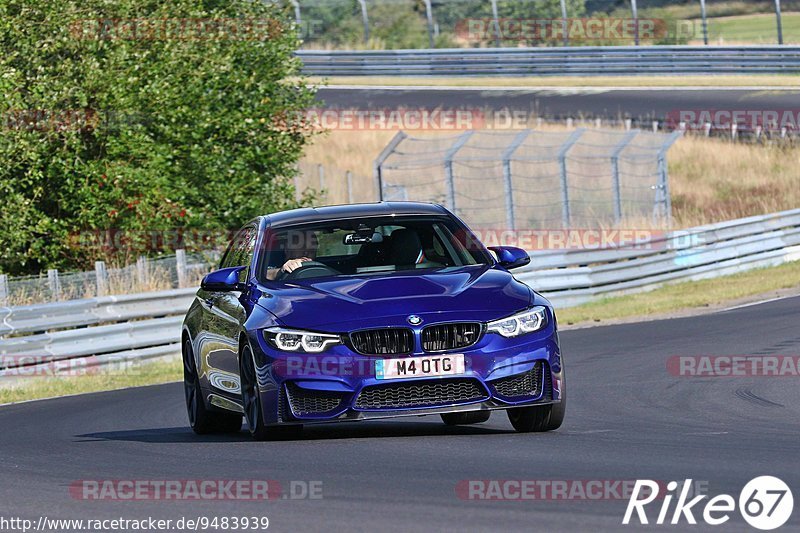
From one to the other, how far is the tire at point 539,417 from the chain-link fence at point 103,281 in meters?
10.8

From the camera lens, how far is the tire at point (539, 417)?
9570 mm

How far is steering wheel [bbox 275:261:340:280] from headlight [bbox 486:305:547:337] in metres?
1.41

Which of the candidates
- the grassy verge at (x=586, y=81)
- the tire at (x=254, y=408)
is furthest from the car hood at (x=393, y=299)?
the grassy verge at (x=586, y=81)

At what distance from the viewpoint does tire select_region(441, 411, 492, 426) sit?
10875mm

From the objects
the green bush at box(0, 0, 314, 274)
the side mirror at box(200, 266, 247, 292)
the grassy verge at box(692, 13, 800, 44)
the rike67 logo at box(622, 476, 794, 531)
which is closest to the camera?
the rike67 logo at box(622, 476, 794, 531)

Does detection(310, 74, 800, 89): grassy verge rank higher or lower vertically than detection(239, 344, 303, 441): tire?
lower

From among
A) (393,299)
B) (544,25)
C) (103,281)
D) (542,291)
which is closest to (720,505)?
(393,299)

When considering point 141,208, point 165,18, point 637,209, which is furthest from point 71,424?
point 637,209

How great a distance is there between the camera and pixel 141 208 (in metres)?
23.7

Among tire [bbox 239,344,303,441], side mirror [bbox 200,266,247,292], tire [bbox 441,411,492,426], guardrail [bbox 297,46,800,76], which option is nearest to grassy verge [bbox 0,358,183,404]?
side mirror [bbox 200,266,247,292]

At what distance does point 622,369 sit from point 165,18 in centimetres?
1299

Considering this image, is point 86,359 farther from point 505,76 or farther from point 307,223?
point 505,76

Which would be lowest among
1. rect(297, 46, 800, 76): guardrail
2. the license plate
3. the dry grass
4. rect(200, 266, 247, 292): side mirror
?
the dry grass

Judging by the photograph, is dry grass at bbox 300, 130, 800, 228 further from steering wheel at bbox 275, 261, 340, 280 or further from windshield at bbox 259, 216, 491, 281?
steering wheel at bbox 275, 261, 340, 280
